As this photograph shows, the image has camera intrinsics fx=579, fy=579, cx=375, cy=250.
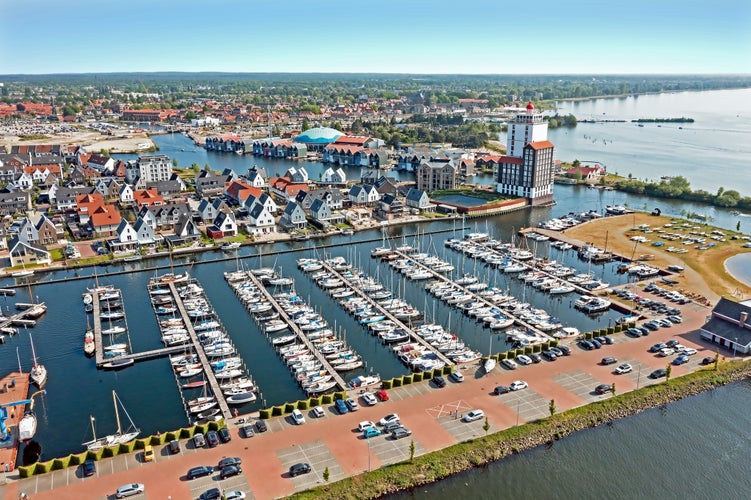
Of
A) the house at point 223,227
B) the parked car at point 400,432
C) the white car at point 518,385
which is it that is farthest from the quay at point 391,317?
the house at point 223,227

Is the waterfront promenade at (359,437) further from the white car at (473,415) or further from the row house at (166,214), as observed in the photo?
the row house at (166,214)

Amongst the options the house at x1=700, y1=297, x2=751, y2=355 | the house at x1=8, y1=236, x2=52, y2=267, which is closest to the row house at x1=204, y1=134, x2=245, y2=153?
the house at x1=8, y1=236, x2=52, y2=267

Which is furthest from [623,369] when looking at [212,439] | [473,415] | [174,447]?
[174,447]

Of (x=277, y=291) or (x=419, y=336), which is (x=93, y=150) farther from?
(x=419, y=336)

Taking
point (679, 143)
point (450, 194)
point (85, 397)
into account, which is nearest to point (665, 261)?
point (450, 194)

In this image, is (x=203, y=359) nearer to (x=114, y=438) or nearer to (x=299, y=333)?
(x=299, y=333)
